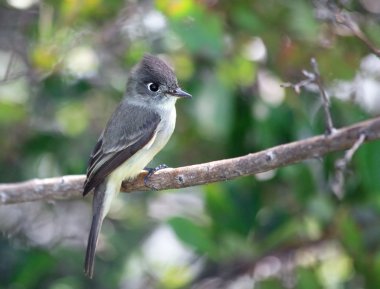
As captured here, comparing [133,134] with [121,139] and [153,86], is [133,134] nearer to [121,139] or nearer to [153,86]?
[121,139]

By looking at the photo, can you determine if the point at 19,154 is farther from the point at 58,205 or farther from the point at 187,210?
the point at 187,210

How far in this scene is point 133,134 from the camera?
3943 mm

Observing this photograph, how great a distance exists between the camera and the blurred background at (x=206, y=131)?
12.7 ft

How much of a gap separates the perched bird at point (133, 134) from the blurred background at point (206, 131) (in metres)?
0.14

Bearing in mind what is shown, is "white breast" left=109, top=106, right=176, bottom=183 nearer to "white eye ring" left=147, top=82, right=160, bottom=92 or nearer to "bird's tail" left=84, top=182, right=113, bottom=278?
"bird's tail" left=84, top=182, right=113, bottom=278

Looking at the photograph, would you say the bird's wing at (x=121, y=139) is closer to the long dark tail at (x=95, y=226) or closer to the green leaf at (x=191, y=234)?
the long dark tail at (x=95, y=226)

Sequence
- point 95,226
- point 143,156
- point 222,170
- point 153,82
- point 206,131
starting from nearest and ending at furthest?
point 222,170, point 95,226, point 143,156, point 206,131, point 153,82

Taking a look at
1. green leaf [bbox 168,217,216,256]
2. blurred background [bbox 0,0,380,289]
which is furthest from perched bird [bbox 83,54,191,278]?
green leaf [bbox 168,217,216,256]

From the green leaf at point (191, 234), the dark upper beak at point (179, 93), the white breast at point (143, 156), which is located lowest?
the green leaf at point (191, 234)

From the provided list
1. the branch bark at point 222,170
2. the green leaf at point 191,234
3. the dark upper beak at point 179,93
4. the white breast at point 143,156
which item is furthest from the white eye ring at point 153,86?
the green leaf at point 191,234

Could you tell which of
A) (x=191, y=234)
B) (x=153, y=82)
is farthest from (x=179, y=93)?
(x=191, y=234)

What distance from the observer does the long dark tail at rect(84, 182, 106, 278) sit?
3.69m

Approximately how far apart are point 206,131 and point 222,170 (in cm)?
106

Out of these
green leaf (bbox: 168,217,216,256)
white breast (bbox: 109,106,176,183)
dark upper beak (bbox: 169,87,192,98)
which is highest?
dark upper beak (bbox: 169,87,192,98)
